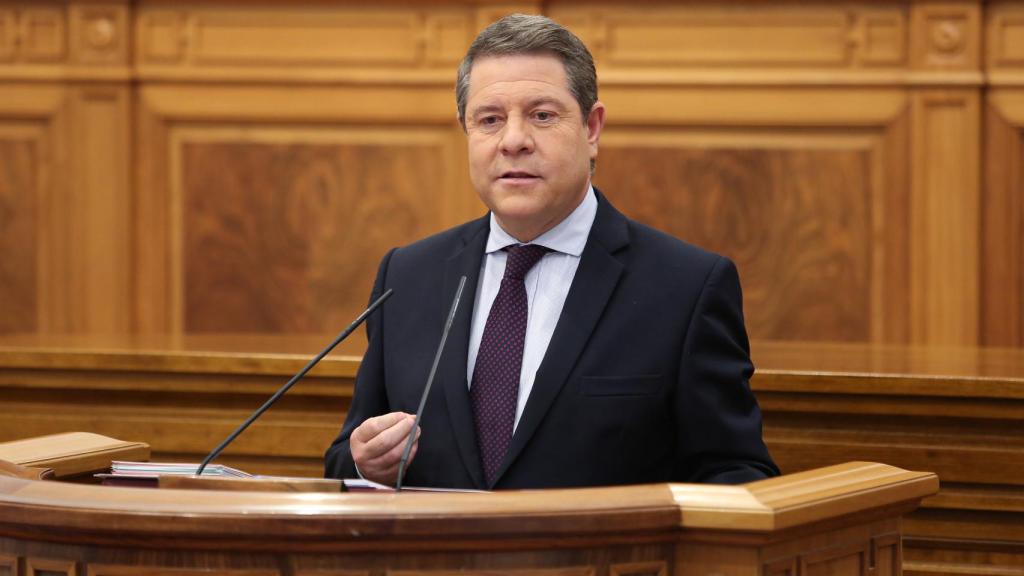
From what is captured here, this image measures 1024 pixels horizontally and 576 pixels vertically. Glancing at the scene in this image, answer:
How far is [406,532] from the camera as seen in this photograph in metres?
1.10

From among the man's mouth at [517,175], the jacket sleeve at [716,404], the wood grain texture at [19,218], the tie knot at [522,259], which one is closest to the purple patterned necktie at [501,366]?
the tie knot at [522,259]

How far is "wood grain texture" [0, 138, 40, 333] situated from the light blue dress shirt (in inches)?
104

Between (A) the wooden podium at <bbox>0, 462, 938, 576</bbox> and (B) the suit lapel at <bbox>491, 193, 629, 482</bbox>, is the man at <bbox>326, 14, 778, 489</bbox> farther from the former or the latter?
(A) the wooden podium at <bbox>0, 462, 938, 576</bbox>

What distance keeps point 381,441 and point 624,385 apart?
12.5 inches

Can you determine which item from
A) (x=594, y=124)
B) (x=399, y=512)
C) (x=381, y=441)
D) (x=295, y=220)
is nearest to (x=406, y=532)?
(x=399, y=512)

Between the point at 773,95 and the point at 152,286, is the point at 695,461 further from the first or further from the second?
the point at 152,286

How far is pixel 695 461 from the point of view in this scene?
5.36ft

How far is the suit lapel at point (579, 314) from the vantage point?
159 cm

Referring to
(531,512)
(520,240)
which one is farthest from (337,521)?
(520,240)

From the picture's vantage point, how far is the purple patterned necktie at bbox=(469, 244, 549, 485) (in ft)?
5.35

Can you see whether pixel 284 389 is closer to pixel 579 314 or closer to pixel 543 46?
pixel 579 314

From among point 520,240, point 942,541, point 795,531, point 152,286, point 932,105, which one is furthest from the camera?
point 152,286

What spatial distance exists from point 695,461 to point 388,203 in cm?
240

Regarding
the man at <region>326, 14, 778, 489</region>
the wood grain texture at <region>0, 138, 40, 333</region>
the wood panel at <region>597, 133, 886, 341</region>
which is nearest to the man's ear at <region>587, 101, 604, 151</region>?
the man at <region>326, 14, 778, 489</region>
